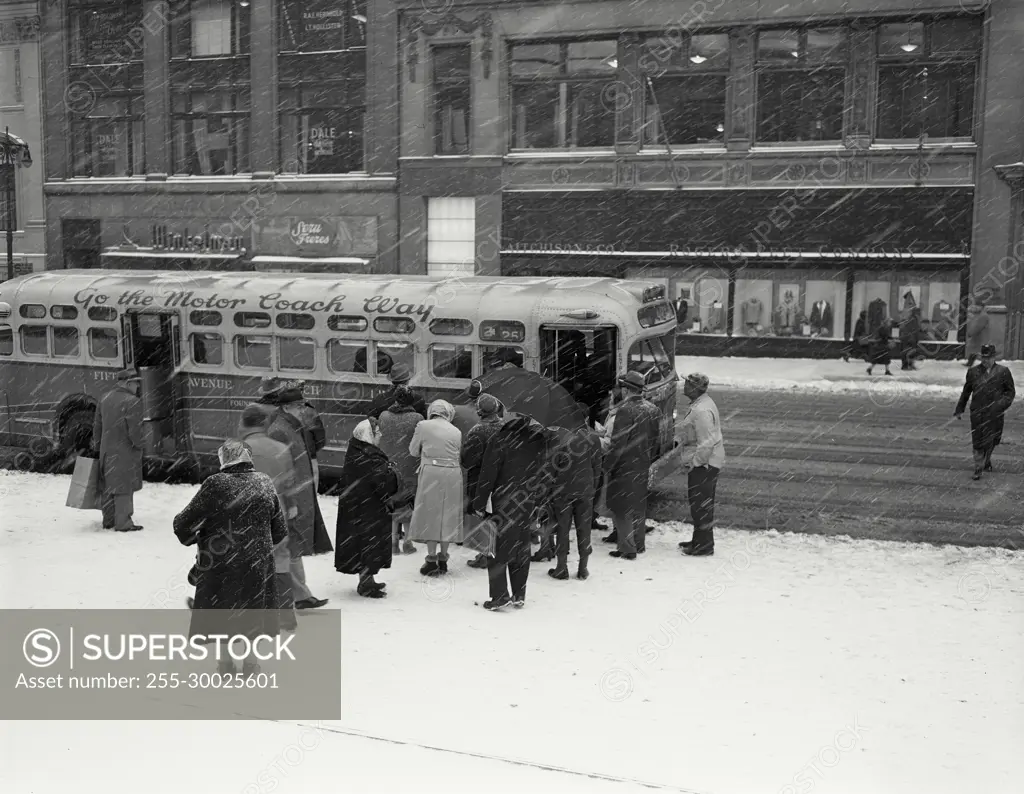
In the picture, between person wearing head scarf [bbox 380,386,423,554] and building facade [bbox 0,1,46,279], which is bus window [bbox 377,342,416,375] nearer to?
person wearing head scarf [bbox 380,386,423,554]

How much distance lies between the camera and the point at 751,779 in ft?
22.0

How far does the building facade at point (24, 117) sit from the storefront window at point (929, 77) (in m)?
28.4

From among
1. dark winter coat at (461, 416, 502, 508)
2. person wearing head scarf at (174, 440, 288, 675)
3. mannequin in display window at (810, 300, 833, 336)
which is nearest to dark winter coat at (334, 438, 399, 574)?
dark winter coat at (461, 416, 502, 508)

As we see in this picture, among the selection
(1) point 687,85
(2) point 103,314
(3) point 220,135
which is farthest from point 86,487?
(3) point 220,135

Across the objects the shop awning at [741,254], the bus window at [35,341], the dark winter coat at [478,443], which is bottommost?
the dark winter coat at [478,443]

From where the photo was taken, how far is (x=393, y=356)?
48.2 feet

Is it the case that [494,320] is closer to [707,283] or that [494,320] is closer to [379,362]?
[379,362]

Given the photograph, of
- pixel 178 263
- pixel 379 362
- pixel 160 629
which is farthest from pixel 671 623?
pixel 178 263

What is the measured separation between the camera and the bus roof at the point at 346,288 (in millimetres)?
14164

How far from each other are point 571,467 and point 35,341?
9.89 m

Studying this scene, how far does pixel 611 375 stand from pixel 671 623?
4.81 metres

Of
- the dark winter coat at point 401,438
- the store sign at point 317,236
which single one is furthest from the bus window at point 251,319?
the store sign at point 317,236

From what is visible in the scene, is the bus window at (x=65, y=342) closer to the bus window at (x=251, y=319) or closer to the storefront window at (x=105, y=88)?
the bus window at (x=251, y=319)

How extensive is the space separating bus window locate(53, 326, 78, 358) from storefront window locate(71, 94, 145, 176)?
23.9 metres
